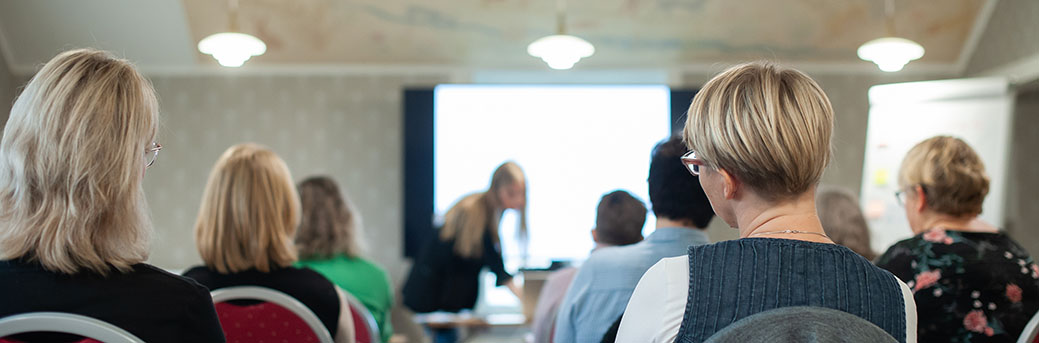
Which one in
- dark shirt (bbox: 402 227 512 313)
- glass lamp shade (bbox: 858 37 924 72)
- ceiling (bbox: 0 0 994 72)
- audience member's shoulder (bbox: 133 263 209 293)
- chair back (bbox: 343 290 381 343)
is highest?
ceiling (bbox: 0 0 994 72)

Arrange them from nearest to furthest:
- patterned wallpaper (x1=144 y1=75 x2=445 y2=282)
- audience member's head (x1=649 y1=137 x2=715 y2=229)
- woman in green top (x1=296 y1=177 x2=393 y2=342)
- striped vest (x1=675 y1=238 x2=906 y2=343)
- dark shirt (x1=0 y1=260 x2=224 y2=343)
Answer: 1. striped vest (x1=675 y1=238 x2=906 y2=343)
2. dark shirt (x1=0 y1=260 x2=224 y2=343)
3. audience member's head (x1=649 y1=137 x2=715 y2=229)
4. woman in green top (x1=296 y1=177 x2=393 y2=342)
5. patterned wallpaper (x1=144 y1=75 x2=445 y2=282)

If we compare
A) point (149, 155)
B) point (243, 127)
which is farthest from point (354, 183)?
point (149, 155)

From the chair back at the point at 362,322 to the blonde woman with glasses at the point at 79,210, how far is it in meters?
0.88

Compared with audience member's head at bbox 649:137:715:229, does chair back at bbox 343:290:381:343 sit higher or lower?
lower

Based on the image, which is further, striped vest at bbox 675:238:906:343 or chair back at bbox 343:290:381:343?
chair back at bbox 343:290:381:343

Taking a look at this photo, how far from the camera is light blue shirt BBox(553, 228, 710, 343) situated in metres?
1.72

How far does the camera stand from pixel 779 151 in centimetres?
100

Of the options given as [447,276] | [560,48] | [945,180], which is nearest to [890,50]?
[560,48]

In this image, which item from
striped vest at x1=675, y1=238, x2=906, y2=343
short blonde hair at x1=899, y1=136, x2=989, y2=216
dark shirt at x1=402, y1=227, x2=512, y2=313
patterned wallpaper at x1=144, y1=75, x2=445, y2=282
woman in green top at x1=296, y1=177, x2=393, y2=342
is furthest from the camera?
patterned wallpaper at x1=144, y1=75, x2=445, y2=282

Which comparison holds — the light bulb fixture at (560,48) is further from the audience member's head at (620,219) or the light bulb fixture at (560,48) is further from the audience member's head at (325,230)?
the audience member's head at (620,219)

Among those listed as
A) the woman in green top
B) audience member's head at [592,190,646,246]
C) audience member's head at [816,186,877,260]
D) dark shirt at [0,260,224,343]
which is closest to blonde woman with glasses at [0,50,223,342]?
dark shirt at [0,260,224,343]

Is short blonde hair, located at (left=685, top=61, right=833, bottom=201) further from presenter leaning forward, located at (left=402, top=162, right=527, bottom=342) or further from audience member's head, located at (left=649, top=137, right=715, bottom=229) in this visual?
presenter leaning forward, located at (left=402, top=162, right=527, bottom=342)

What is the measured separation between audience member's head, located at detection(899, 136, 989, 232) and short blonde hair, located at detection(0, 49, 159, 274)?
5.76 ft

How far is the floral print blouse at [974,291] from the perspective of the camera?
1.78 m
